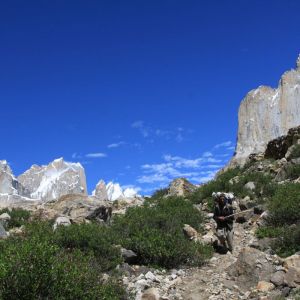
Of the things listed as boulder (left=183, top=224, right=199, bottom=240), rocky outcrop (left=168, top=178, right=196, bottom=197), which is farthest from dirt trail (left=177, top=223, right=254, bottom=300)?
rocky outcrop (left=168, top=178, right=196, bottom=197)

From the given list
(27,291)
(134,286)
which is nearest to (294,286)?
(134,286)

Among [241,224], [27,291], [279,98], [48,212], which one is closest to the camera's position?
[27,291]

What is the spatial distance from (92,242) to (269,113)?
64.5 m

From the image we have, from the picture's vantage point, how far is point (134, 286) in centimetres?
937

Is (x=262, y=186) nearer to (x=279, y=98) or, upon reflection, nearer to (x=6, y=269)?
(x=6, y=269)

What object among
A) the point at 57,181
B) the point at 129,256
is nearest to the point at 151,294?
the point at 129,256

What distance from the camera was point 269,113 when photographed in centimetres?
7175

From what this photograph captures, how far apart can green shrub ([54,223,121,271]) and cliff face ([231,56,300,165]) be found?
58.2 m

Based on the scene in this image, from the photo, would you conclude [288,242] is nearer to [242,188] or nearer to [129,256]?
[129,256]

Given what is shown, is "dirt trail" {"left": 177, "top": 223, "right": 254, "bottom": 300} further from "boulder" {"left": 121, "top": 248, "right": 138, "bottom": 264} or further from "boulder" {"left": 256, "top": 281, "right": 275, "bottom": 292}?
"boulder" {"left": 121, "top": 248, "right": 138, "bottom": 264}

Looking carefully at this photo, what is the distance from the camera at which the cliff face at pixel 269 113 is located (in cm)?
6994

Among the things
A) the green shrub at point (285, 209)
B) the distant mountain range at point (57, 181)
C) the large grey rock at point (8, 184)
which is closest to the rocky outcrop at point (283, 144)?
the green shrub at point (285, 209)

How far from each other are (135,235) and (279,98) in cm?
6437

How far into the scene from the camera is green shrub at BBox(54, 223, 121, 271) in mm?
10562
